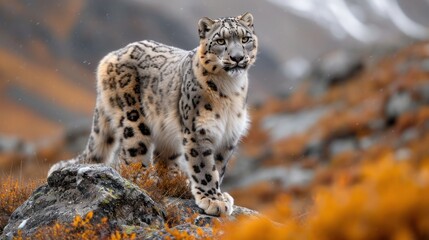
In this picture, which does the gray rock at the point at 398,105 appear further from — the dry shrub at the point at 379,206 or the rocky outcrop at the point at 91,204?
the dry shrub at the point at 379,206

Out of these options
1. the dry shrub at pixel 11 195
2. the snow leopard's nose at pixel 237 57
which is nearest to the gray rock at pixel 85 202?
the dry shrub at pixel 11 195

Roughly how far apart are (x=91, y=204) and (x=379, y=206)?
298 cm

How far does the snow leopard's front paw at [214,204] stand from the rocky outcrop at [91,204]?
1.11 metres

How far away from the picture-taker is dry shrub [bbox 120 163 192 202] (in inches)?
266

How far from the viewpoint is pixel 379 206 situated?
2873mm

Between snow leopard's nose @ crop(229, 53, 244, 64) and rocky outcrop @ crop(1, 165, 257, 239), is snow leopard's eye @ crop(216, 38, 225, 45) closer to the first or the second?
snow leopard's nose @ crop(229, 53, 244, 64)

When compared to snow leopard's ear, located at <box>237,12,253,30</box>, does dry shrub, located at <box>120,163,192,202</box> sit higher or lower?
lower

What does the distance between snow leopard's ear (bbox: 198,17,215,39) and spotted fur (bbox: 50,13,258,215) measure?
0.01 metres

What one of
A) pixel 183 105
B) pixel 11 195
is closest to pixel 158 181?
pixel 183 105

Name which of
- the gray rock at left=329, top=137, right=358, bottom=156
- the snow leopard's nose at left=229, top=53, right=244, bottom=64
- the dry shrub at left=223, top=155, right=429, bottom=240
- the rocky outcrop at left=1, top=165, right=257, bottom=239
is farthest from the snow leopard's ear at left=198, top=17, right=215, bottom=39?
the gray rock at left=329, top=137, right=358, bottom=156

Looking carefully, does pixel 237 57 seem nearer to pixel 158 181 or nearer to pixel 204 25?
pixel 204 25

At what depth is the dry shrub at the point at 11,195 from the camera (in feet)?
21.4

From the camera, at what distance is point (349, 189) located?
312 centimetres

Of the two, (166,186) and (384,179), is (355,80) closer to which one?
(166,186)
